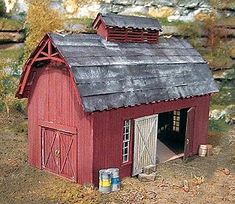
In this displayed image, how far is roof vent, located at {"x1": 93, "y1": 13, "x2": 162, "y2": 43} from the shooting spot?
17094 millimetres

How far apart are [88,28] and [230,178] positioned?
61.1ft

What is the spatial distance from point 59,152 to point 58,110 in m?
1.72

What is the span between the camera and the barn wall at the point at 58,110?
48.1 ft

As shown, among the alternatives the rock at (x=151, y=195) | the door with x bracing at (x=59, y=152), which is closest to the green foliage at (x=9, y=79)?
the door with x bracing at (x=59, y=152)

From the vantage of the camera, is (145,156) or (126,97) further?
(145,156)

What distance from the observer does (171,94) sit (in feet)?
56.5

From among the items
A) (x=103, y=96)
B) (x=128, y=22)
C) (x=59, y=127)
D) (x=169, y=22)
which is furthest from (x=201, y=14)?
(x=59, y=127)

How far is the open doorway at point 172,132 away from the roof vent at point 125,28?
4485 millimetres

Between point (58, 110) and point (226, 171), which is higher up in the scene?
point (58, 110)

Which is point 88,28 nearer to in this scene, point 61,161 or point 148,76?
point 148,76

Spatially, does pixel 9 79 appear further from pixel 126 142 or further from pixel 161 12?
pixel 161 12

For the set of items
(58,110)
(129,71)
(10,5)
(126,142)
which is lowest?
(126,142)

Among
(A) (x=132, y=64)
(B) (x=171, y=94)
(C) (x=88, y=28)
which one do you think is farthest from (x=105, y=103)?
(C) (x=88, y=28)

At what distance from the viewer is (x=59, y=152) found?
1577cm
